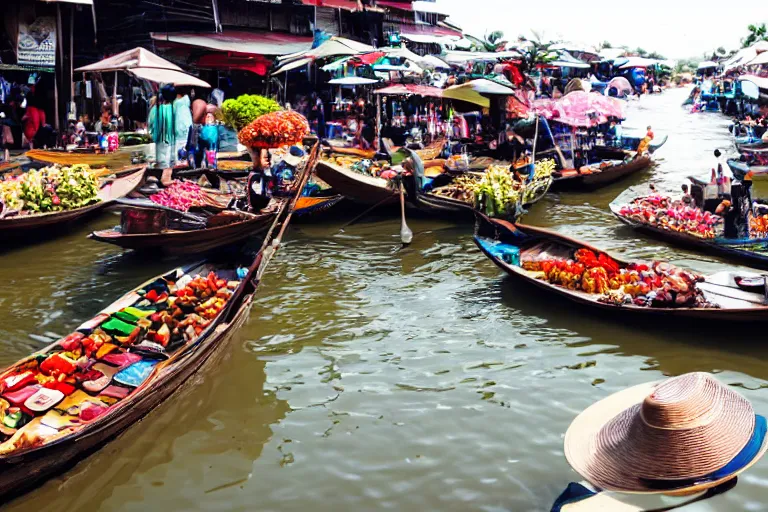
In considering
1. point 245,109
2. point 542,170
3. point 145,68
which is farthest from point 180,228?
point 542,170

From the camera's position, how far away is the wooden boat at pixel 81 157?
1426cm

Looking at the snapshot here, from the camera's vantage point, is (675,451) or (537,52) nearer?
(675,451)

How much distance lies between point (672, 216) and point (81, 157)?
11030mm

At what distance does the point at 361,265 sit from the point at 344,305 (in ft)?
6.29

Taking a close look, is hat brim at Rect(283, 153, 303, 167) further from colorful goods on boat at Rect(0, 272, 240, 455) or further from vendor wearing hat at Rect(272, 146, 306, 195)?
colorful goods on boat at Rect(0, 272, 240, 455)

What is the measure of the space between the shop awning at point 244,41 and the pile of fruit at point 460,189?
9176mm

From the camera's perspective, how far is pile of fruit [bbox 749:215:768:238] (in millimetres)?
10039

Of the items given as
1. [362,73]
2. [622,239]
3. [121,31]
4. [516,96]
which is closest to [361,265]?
[622,239]

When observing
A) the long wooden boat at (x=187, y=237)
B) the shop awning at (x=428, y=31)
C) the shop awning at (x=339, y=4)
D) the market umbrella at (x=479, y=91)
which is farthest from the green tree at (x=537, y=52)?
the long wooden boat at (x=187, y=237)

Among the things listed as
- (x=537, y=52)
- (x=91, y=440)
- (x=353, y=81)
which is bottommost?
(x=91, y=440)

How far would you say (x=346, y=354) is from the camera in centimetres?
761

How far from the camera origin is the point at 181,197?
1150 centimetres

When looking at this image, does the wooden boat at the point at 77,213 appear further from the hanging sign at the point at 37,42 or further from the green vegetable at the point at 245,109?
the hanging sign at the point at 37,42

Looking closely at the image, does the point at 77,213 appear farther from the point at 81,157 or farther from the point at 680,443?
the point at 680,443
